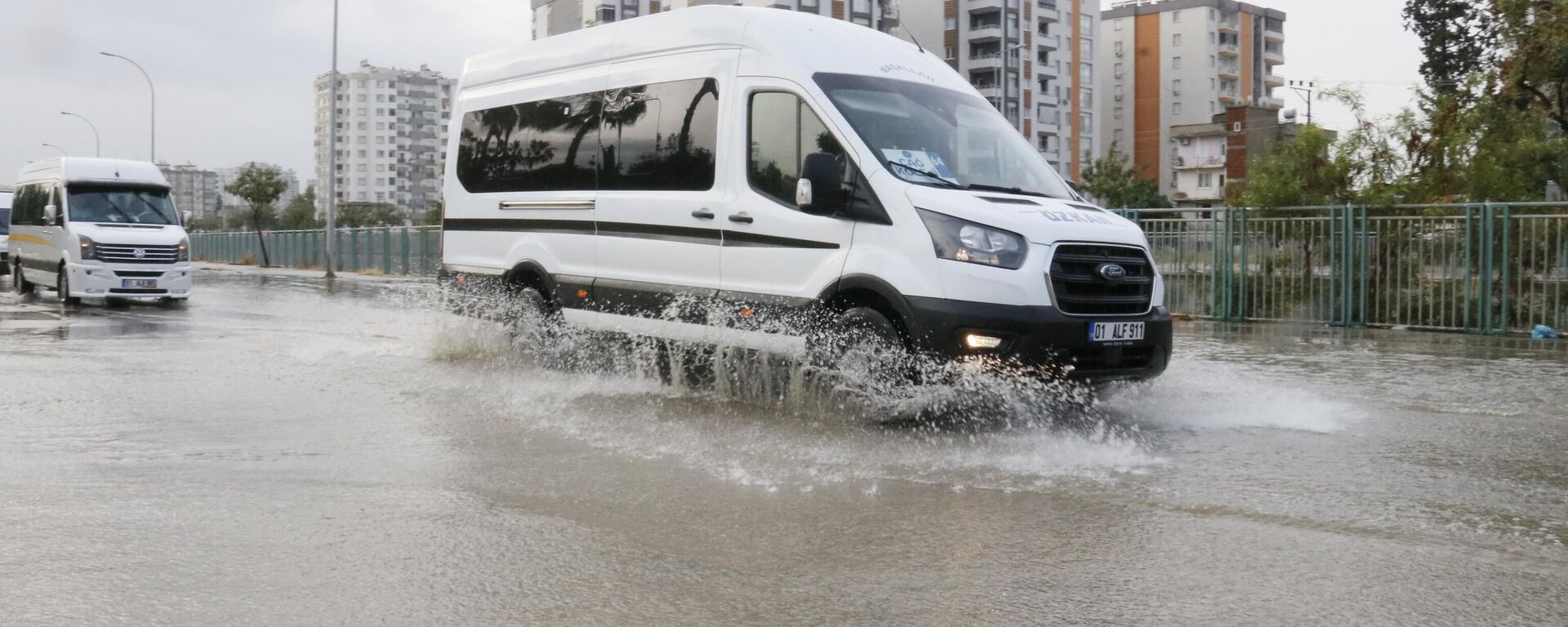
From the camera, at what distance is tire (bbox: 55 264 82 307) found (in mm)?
19766

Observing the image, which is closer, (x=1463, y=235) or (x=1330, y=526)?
(x=1330, y=526)

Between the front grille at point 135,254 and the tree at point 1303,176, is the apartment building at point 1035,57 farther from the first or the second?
the front grille at point 135,254

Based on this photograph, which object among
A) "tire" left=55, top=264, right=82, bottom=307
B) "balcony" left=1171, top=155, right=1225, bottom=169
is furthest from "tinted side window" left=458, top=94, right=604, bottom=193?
"balcony" left=1171, top=155, right=1225, bottom=169

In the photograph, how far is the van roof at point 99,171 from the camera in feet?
66.6

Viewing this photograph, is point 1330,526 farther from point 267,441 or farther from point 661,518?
point 267,441

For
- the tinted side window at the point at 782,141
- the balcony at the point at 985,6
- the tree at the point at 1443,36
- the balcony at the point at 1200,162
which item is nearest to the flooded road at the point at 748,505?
the tinted side window at the point at 782,141

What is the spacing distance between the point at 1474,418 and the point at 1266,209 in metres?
10.4

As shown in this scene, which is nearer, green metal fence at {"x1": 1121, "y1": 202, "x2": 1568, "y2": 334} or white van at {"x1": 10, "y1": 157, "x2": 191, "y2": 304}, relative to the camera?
green metal fence at {"x1": 1121, "y1": 202, "x2": 1568, "y2": 334}

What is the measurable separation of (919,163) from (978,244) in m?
0.83

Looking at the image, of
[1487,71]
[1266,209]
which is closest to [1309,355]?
[1266,209]

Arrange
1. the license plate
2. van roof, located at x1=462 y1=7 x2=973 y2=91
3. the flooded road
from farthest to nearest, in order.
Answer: van roof, located at x1=462 y1=7 x2=973 y2=91, the license plate, the flooded road

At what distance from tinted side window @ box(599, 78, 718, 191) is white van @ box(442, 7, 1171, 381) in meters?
0.02

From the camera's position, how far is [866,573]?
4.57m

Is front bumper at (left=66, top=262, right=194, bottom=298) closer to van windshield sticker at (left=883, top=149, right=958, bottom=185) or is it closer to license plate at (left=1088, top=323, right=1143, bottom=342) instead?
van windshield sticker at (left=883, top=149, right=958, bottom=185)
